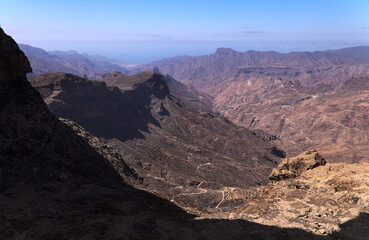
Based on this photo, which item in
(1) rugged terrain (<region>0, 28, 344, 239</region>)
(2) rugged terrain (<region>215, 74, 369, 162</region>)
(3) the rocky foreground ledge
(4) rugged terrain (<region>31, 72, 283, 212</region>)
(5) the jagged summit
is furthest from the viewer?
(5) the jagged summit

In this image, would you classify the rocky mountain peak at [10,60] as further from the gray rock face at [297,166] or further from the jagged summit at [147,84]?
the jagged summit at [147,84]

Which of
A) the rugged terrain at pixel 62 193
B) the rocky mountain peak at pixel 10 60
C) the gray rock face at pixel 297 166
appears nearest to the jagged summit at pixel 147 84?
the rocky mountain peak at pixel 10 60

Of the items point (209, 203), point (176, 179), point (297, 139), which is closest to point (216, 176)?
point (176, 179)

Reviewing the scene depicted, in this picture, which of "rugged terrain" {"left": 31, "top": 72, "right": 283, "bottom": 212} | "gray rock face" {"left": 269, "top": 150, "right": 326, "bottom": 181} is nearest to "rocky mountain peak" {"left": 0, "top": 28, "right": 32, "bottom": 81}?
"gray rock face" {"left": 269, "top": 150, "right": 326, "bottom": 181}

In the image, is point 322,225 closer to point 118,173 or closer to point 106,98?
point 118,173

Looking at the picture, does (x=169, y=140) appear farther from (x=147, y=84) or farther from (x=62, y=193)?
(x=62, y=193)

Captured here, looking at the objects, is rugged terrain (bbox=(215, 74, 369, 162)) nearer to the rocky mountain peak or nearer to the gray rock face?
the gray rock face

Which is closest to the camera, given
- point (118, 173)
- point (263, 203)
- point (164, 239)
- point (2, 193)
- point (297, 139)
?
point (164, 239)

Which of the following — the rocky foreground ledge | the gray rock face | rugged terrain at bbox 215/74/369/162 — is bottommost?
rugged terrain at bbox 215/74/369/162
